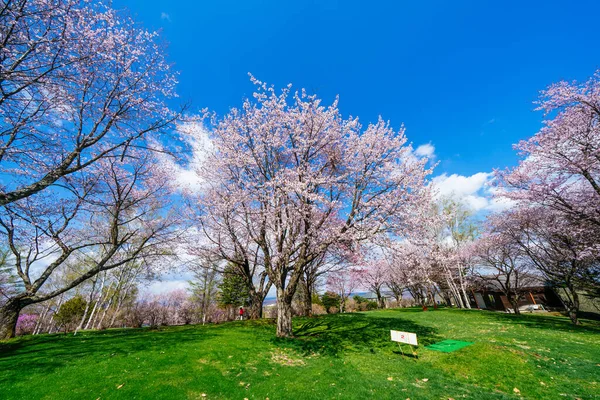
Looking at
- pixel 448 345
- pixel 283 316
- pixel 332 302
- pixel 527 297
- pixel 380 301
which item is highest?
pixel 283 316

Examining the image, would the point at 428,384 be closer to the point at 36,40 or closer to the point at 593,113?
the point at 36,40

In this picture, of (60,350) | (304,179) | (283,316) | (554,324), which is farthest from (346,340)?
(554,324)

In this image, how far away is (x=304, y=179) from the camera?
10.9 m

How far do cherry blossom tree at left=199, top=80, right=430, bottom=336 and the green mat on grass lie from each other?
15.9ft

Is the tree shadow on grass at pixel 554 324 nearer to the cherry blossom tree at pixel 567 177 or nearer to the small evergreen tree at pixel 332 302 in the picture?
the cherry blossom tree at pixel 567 177

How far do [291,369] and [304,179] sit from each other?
24.8ft

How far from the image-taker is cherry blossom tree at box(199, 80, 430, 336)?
34.2 ft

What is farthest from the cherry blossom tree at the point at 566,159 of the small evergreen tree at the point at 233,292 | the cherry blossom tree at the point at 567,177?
the small evergreen tree at the point at 233,292

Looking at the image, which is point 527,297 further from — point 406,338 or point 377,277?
point 406,338

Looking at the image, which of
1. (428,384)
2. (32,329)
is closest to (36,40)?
(428,384)

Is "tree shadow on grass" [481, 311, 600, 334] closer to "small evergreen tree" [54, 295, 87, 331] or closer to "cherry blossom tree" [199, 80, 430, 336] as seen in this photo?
"cherry blossom tree" [199, 80, 430, 336]

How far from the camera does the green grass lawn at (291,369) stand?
561 cm

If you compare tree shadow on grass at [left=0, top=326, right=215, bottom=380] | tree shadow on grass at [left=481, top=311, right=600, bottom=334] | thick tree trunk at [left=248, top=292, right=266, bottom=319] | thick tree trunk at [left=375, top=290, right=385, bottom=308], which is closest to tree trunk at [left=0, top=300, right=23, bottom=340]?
tree shadow on grass at [left=0, top=326, right=215, bottom=380]

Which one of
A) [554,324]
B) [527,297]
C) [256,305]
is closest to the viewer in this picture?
[554,324]
